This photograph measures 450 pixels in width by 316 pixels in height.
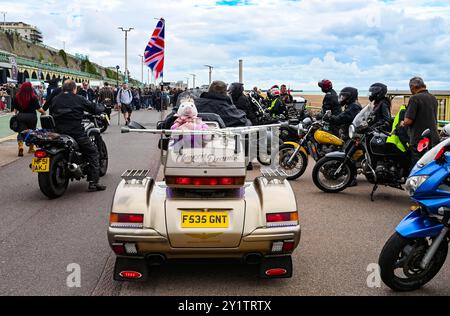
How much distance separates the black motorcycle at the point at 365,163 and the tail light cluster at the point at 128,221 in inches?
192

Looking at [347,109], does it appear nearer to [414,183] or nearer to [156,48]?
[156,48]

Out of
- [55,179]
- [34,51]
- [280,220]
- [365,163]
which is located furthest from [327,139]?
[34,51]

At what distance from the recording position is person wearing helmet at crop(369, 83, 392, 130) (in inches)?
360

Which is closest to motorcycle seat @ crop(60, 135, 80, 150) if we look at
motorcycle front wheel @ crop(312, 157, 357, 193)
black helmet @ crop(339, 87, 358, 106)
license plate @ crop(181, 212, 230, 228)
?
motorcycle front wheel @ crop(312, 157, 357, 193)

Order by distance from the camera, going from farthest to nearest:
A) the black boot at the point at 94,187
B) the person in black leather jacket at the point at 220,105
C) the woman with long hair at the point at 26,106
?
the woman with long hair at the point at 26,106 < the black boot at the point at 94,187 < the person in black leather jacket at the point at 220,105

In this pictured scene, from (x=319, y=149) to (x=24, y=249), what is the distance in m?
6.05

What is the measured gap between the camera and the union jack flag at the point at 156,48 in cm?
1227

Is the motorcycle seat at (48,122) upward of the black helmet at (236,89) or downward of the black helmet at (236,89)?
downward

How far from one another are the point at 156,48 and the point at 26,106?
323cm

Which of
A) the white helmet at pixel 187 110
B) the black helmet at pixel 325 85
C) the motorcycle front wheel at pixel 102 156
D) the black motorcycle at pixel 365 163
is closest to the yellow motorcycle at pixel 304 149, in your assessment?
the black motorcycle at pixel 365 163

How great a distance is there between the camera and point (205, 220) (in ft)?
14.0

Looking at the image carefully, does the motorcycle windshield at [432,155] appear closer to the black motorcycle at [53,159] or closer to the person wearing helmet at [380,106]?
the person wearing helmet at [380,106]
